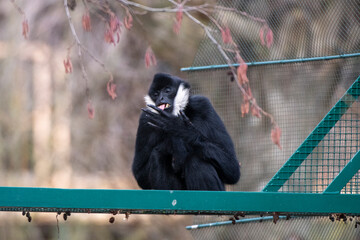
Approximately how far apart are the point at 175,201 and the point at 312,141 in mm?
1305

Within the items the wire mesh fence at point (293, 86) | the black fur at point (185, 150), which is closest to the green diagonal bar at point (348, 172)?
the wire mesh fence at point (293, 86)

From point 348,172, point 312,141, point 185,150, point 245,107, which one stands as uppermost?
point 185,150

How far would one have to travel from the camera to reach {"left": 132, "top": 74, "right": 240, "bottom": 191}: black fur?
597 centimetres

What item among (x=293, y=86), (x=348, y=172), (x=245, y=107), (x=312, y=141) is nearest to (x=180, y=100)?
(x=293, y=86)

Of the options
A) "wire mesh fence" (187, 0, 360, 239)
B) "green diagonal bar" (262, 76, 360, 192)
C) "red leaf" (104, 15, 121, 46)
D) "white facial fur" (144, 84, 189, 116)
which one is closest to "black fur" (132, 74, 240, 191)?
"white facial fur" (144, 84, 189, 116)

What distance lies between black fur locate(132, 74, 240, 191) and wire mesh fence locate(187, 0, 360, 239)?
47 centimetres

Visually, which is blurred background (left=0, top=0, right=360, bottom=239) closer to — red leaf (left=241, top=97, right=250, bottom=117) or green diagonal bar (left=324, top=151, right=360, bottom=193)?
red leaf (left=241, top=97, right=250, bottom=117)

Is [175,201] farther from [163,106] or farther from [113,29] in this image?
[163,106]

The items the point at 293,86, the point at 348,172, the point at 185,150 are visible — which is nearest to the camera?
the point at 348,172

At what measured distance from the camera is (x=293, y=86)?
21.7 feet

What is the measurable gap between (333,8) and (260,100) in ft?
10.9

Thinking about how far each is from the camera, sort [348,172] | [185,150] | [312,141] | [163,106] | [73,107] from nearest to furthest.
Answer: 1. [348,172]
2. [312,141]
3. [185,150]
4. [163,106]
5. [73,107]

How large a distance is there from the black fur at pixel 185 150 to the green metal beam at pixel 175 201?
1682 mm

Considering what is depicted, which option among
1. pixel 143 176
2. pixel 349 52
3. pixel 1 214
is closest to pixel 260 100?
pixel 143 176
